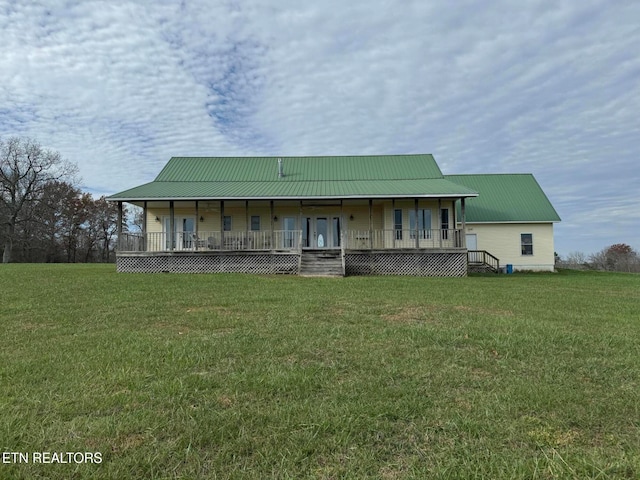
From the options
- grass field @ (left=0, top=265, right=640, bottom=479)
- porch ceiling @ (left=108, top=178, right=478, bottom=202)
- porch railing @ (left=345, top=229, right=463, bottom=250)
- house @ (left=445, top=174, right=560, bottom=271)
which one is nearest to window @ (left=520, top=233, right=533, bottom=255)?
house @ (left=445, top=174, right=560, bottom=271)

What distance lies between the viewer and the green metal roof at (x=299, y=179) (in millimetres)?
19061

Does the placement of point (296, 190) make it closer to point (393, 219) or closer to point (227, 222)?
point (227, 222)

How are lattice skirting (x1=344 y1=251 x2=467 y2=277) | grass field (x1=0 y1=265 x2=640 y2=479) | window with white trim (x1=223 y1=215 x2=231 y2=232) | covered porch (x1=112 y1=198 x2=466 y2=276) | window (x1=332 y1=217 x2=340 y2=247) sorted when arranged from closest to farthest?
1. grass field (x1=0 y1=265 x2=640 y2=479)
2. lattice skirting (x1=344 y1=251 x2=467 y2=277)
3. covered porch (x1=112 y1=198 x2=466 y2=276)
4. window (x1=332 y1=217 x2=340 y2=247)
5. window with white trim (x1=223 y1=215 x2=231 y2=232)

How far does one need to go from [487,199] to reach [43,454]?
2640 centimetres

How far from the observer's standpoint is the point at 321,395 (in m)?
3.66

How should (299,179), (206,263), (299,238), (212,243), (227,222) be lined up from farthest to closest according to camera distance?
1. (299,179)
2. (227,222)
3. (212,243)
4. (299,238)
5. (206,263)

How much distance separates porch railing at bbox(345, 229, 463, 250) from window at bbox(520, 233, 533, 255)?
290 inches

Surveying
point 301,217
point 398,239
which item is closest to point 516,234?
point 398,239

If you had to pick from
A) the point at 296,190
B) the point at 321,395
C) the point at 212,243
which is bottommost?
the point at 321,395

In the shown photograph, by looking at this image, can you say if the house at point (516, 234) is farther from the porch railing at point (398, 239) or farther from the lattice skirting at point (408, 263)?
the lattice skirting at point (408, 263)

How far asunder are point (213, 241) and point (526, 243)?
690 inches

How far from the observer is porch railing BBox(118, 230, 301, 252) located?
62.2 ft

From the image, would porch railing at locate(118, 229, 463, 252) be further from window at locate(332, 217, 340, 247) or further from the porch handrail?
the porch handrail

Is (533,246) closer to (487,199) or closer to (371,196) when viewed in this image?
(487,199)
